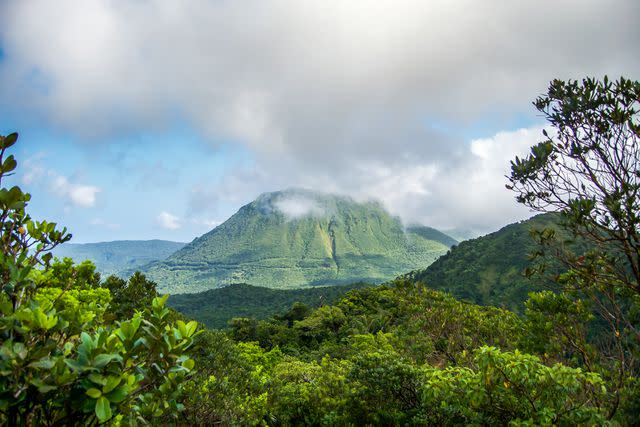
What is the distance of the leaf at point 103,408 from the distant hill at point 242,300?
92153mm

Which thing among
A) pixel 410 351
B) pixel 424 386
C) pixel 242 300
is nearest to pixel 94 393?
pixel 424 386

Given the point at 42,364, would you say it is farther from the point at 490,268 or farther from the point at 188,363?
the point at 490,268

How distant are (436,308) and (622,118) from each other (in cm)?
802

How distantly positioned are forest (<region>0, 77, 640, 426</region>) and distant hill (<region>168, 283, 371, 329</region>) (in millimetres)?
84027

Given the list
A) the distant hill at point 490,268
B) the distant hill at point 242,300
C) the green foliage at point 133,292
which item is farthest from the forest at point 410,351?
the distant hill at point 242,300

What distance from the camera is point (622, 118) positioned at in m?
4.65

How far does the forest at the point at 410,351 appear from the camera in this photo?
6.12 ft

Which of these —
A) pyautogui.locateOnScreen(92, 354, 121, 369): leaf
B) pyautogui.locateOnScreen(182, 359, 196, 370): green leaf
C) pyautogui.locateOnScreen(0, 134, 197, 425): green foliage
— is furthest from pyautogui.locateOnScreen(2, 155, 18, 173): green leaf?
pyautogui.locateOnScreen(182, 359, 196, 370): green leaf

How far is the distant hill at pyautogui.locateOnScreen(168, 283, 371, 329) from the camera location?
9669 centimetres

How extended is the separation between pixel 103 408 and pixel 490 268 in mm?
92009

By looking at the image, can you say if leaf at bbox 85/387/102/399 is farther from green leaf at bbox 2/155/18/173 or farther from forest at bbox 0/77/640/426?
green leaf at bbox 2/155/18/173

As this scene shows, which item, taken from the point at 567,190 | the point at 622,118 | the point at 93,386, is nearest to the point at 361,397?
the point at 567,190

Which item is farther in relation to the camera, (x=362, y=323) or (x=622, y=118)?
(x=362, y=323)

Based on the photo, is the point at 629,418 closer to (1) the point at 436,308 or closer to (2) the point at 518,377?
(2) the point at 518,377
